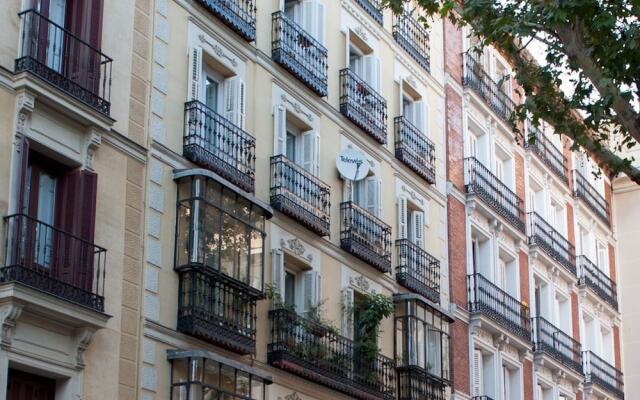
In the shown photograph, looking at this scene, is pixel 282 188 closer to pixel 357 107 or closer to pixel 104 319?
pixel 357 107

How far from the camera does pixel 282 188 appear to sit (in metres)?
26.0

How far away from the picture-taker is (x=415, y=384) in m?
29.1

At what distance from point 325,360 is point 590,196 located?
21917mm

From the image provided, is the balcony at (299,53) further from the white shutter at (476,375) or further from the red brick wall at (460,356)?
the white shutter at (476,375)

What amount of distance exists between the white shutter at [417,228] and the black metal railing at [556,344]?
6980mm

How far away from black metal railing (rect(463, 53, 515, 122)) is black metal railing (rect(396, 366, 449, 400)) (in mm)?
9467

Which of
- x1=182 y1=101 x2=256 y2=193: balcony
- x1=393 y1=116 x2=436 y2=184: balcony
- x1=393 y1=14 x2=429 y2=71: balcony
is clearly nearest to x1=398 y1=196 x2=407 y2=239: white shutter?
x1=393 y1=116 x2=436 y2=184: balcony

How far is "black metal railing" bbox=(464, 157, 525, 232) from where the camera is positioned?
34969 millimetres

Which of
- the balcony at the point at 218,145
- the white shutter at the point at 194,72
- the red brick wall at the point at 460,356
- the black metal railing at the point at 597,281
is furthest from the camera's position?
the black metal railing at the point at 597,281

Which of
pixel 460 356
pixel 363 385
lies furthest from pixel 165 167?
pixel 460 356

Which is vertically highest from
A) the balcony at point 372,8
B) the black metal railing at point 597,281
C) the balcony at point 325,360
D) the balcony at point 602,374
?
the balcony at point 372,8

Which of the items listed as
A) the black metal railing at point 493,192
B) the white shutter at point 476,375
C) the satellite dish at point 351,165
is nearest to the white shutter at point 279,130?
the satellite dish at point 351,165

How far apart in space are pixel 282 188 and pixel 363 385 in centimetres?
456

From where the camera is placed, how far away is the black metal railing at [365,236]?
28.2 m
